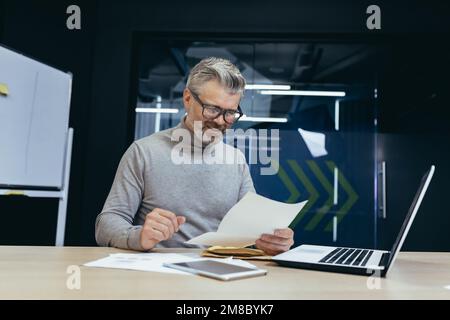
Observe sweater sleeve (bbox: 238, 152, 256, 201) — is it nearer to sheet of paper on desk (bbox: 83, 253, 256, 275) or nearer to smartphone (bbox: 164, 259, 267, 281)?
sheet of paper on desk (bbox: 83, 253, 256, 275)

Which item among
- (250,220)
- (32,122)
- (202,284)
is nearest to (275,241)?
(250,220)

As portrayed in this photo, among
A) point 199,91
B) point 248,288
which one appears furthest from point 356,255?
point 199,91

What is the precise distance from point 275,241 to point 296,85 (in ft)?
8.56

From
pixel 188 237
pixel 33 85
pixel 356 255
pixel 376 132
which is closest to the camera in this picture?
pixel 356 255

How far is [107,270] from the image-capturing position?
715mm

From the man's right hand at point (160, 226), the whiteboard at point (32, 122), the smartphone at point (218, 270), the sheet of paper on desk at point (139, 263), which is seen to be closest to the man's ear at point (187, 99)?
the man's right hand at point (160, 226)

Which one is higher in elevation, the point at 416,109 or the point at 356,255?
the point at 416,109

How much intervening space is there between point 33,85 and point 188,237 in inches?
59.6

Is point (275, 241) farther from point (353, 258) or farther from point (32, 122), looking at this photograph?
point (32, 122)

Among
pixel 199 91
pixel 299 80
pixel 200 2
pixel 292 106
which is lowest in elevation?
pixel 199 91

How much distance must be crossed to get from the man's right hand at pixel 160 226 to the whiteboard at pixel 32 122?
1.46 metres

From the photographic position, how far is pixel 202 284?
0.62m

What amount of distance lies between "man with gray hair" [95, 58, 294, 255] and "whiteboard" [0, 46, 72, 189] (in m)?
1.04

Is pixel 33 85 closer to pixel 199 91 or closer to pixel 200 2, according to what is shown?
pixel 199 91
